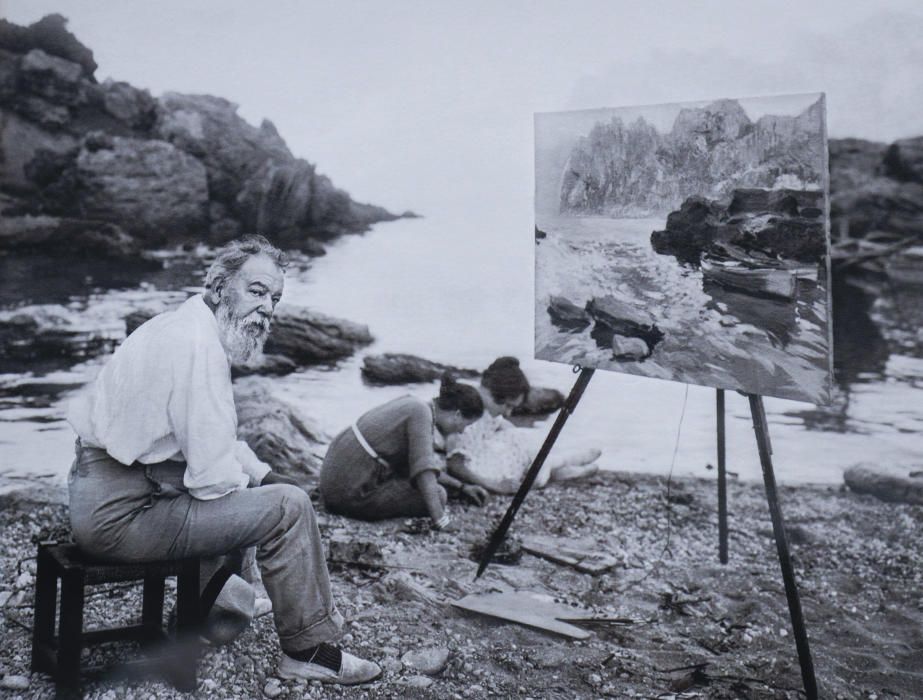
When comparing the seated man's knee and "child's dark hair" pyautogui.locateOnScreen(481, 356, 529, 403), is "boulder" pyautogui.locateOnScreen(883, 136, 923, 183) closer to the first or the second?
"child's dark hair" pyautogui.locateOnScreen(481, 356, 529, 403)

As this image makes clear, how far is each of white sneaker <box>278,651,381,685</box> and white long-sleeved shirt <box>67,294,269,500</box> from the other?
500mm

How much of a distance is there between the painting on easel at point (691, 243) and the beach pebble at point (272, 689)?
1380mm

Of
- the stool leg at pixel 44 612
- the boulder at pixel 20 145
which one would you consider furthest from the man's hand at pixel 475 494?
the boulder at pixel 20 145

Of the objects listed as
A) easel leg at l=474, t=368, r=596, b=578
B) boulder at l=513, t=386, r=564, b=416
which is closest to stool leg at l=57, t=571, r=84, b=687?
easel leg at l=474, t=368, r=596, b=578

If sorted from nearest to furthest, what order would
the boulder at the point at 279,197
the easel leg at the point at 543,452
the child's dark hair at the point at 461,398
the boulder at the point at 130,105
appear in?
the easel leg at the point at 543,452 → the child's dark hair at the point at 461,398 → the boulder at the point at 130,105 → the boulder at the point at 279,197

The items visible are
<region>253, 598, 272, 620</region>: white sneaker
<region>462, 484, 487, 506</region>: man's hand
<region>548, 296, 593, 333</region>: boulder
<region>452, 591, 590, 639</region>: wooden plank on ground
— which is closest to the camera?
<region>253, 598, 272, 620</region>: white sneaker

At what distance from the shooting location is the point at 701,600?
10.0 ft

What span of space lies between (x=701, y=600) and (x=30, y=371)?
10.0ft

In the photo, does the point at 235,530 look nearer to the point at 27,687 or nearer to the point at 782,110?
the point at 27,687

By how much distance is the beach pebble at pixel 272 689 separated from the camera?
7.47 ft

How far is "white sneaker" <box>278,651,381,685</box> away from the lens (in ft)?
7.47

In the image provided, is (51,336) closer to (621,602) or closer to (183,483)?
(183,483)

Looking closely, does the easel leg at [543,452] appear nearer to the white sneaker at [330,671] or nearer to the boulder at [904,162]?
the white sneaker at [330,671]

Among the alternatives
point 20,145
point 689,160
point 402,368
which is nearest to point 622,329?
point 689,160
